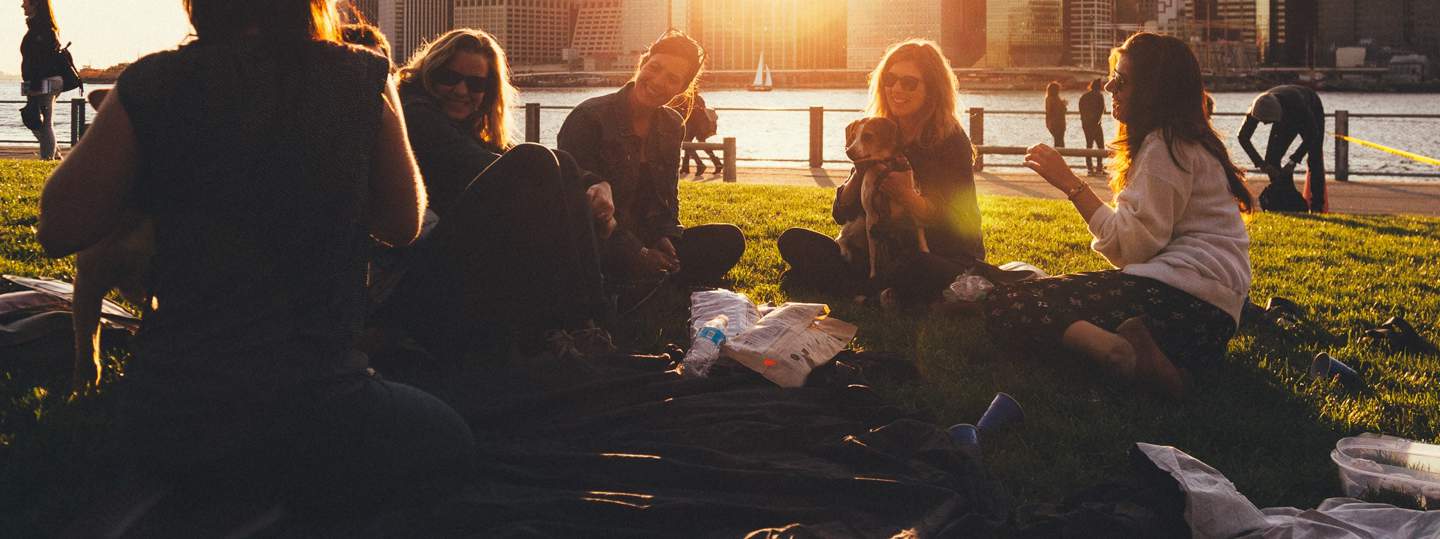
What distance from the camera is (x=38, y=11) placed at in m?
→ 13.0

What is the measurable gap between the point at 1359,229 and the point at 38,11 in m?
14.0

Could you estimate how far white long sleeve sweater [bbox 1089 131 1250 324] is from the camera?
4.22 m

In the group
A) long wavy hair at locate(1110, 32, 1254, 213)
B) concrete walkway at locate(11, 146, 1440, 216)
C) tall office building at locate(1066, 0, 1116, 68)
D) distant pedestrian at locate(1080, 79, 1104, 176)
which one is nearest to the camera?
long wavy hair at locate(1110, 32, 1254, 213)

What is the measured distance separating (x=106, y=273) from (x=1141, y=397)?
11.3 feet

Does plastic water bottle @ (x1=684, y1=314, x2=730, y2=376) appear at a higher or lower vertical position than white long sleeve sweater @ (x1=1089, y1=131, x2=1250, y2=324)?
lower

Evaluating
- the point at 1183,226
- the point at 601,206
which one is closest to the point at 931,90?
the point at 1183,226

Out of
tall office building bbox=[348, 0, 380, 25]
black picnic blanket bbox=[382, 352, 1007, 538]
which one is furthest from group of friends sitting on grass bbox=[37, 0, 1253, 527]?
black picnic blanket bbox=[382, 352, 1007, 538]

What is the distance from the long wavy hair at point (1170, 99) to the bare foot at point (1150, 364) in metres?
0.67

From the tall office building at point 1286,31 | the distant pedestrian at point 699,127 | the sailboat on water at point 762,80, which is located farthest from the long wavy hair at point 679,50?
the tall office building at point 1286,31

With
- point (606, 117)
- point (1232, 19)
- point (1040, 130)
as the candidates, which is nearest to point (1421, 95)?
point (1232, 19)

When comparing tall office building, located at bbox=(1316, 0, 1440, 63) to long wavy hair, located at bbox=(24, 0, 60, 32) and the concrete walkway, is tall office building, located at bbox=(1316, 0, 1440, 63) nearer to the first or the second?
the concrete walkway

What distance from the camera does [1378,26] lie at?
113500 mm

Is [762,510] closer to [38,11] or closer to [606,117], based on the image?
[606,117]

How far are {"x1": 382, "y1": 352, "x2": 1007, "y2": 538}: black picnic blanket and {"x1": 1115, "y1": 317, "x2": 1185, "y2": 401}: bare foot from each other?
970 millimetres
